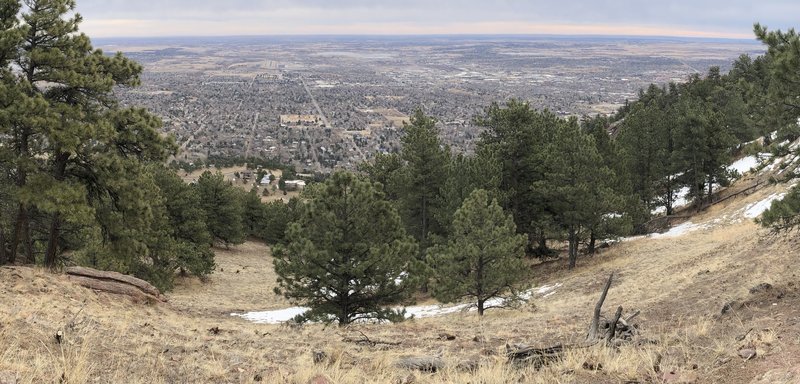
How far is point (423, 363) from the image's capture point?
783 cm

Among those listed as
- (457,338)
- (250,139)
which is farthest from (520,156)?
(250,139)

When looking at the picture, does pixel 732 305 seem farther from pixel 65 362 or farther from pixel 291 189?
pixel 291 189

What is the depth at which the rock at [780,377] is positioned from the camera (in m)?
5.48

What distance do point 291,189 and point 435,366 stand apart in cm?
7003

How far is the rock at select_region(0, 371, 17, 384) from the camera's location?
525cm

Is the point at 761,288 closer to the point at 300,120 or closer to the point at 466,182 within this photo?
the point at 466,182

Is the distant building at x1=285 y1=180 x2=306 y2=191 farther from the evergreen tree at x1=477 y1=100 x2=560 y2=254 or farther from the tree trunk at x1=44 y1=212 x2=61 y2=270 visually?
the tree trunk at x1=44 y1=212 x2=61 y2=270

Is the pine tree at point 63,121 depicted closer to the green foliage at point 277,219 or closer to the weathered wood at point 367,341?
the weathered wood at point 367,341

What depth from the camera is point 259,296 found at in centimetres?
2898

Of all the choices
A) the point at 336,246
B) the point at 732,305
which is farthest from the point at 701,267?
the point at 336,246

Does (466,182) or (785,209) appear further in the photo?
(466,182)

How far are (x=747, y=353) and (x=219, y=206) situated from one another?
35.6 metres

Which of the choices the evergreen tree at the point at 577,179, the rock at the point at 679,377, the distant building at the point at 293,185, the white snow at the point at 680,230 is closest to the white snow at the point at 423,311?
the evergreen tree at the point at 577,179

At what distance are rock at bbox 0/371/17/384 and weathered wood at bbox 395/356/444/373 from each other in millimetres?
4707
